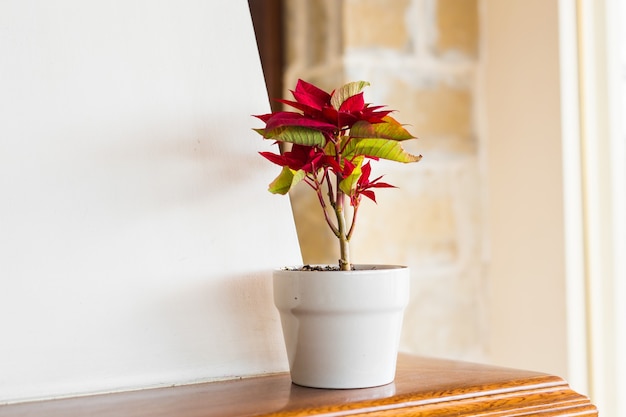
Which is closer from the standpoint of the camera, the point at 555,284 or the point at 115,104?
the point at 115,104

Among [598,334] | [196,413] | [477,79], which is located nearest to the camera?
[196,413]

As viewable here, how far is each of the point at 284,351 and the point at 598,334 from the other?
906mm

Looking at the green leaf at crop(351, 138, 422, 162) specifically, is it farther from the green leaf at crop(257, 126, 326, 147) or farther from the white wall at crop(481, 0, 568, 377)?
the white wall at crop(481, 0, 568, 377)

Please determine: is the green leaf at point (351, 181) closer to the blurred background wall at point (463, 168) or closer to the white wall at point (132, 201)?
the white wall at point (132, 201)

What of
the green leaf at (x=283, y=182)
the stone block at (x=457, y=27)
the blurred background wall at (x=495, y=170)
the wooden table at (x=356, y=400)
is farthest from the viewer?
the stone block at (x=457, y=27)

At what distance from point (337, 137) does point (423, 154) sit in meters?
0.89

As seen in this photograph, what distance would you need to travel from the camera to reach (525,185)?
1623 mm

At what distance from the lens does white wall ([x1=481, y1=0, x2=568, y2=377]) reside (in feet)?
5.08

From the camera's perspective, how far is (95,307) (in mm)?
756

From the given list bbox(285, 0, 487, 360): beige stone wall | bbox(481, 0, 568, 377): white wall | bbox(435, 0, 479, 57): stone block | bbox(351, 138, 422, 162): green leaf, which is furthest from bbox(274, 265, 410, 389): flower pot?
bbox(435, 0, 479, 57): stone block

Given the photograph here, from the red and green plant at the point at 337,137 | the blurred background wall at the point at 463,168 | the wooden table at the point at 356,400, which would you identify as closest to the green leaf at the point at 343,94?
the red and green plant at the point at 337,137

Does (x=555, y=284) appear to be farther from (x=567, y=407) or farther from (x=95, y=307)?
(x=95, y=307)

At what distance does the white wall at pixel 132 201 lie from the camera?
0.74 meters

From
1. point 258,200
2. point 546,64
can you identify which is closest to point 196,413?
point 258,200
